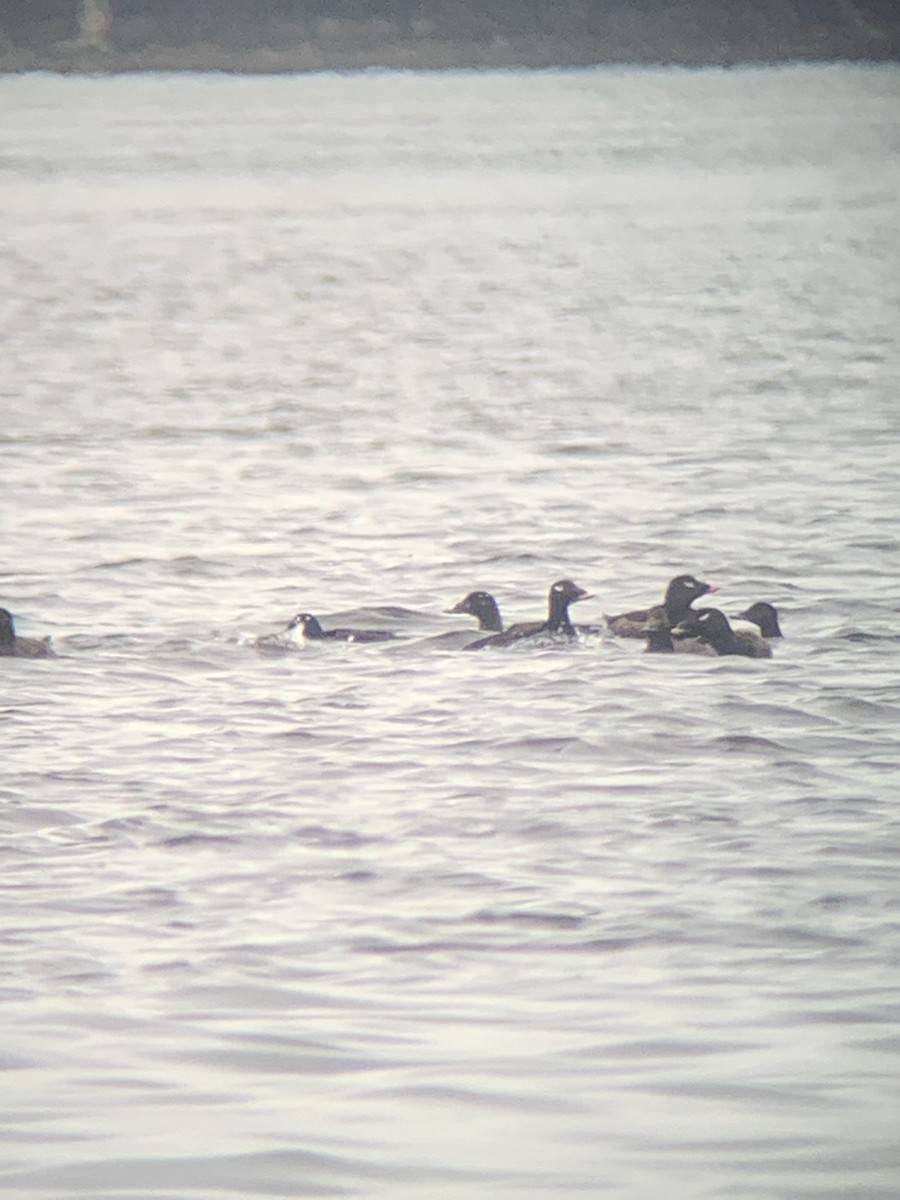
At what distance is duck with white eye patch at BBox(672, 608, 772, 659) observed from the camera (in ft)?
37.4

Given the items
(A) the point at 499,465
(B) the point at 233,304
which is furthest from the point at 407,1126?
(B) the point at 233,304

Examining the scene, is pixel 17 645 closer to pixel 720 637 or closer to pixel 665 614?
pixel 665 614

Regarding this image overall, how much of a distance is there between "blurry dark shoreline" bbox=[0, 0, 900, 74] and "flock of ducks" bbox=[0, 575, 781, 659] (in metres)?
79.6

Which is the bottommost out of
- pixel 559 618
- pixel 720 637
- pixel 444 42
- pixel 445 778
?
pixel 445 778

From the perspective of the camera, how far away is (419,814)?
8.95m

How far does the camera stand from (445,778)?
9523 mm

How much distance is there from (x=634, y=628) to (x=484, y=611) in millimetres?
763

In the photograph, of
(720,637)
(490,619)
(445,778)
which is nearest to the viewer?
(445,778)

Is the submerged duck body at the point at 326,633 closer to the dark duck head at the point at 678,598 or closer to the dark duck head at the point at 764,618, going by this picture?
the dark duck head at the point at 678,598

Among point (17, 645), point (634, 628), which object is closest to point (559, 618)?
point (634, 628)

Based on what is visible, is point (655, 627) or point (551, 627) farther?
point (551, 627)

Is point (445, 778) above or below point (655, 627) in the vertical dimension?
below

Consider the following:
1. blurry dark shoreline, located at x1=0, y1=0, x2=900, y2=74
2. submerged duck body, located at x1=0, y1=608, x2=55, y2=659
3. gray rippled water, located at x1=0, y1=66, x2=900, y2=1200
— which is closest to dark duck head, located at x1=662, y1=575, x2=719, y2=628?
gray rippled water, located at x1=0, y1=66, x2=900, y2=1200

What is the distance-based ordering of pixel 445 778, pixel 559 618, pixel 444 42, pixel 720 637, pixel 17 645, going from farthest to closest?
1. pixel 444 42
2. pixel 559 618
3. pixel 17 645
4. pixel 720 637
5. pixel 445 778
